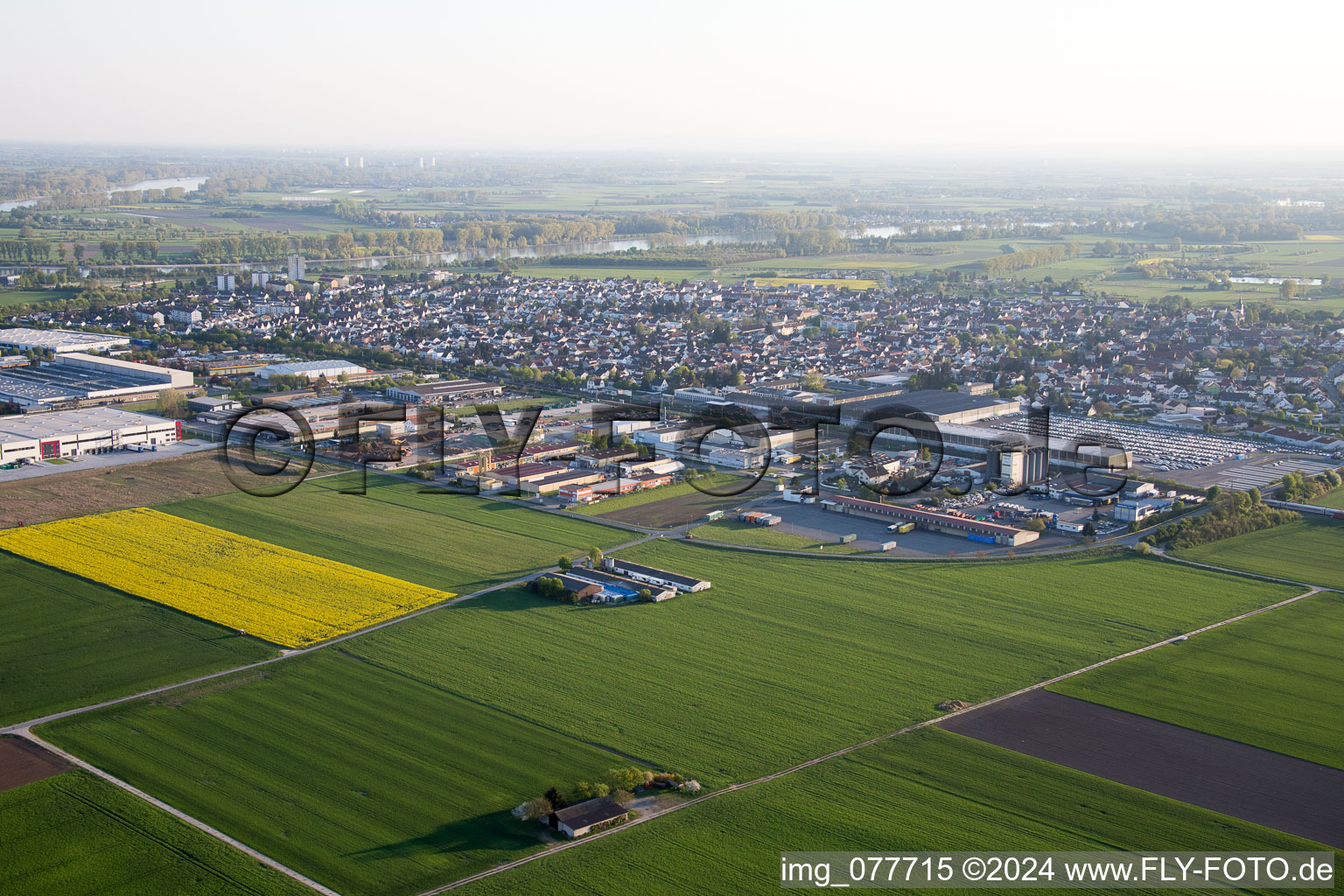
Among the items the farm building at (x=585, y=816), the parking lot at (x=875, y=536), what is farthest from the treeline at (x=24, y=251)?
the farm building at (x=585, y=816)

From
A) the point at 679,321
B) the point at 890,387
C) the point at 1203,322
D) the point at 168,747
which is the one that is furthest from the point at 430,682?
the point at 1203,322

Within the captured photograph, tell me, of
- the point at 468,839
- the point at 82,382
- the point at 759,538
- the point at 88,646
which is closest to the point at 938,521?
the point at 759,538

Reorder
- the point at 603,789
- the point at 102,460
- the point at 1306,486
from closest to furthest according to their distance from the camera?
the point at 603,789 → the point at 1306,486 → the point at 102,460

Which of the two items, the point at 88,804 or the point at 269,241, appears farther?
the point at 269,241

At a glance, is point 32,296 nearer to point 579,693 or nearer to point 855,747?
point 579,693

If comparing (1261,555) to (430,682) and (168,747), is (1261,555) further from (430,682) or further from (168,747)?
(168,747)

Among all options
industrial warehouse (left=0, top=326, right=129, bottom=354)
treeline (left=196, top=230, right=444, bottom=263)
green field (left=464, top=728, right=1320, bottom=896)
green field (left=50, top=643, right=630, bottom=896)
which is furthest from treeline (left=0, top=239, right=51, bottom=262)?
green field (left=464, top=728, right=1320, bottom=896)
